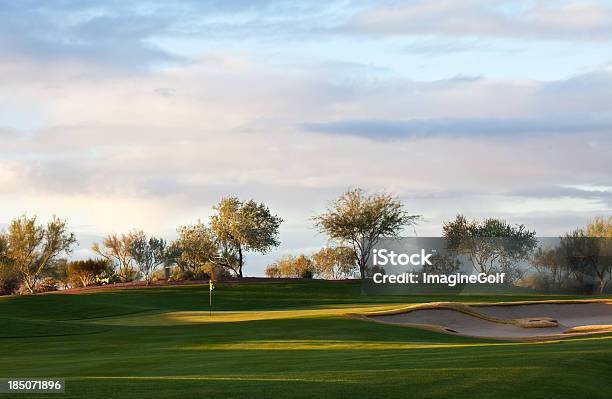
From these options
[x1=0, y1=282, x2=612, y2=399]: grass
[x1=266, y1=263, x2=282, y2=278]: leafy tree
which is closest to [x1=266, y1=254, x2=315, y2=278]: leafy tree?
[x1=266, y1=263, x2=282, y2=278]: leafy tree

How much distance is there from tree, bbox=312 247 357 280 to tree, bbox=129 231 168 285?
21464mm

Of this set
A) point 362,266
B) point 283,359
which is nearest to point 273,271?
point 362,266

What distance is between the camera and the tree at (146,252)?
8744 centimetres

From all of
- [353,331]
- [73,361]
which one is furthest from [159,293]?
[73,361]

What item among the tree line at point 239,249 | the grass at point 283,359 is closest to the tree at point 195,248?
the tree line at point 239,249

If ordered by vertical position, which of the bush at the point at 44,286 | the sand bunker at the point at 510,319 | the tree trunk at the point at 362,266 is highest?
the tree trunk at the point at 362,266

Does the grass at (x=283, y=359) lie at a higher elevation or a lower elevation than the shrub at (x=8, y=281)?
lower

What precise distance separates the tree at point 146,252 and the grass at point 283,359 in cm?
2947

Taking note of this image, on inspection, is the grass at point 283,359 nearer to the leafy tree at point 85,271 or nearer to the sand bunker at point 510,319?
the sand bunker at point 510,319

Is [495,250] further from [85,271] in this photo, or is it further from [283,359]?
[283,359]

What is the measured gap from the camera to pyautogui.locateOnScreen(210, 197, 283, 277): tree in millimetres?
95000

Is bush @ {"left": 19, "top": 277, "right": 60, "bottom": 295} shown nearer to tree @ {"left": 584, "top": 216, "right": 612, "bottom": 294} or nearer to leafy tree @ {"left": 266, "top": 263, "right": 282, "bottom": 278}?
leafy tree @ {"left": 266, "top": 263, "right": 282, "bottom": 278}

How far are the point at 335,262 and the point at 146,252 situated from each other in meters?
23.8

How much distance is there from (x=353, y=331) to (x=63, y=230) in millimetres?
55128
